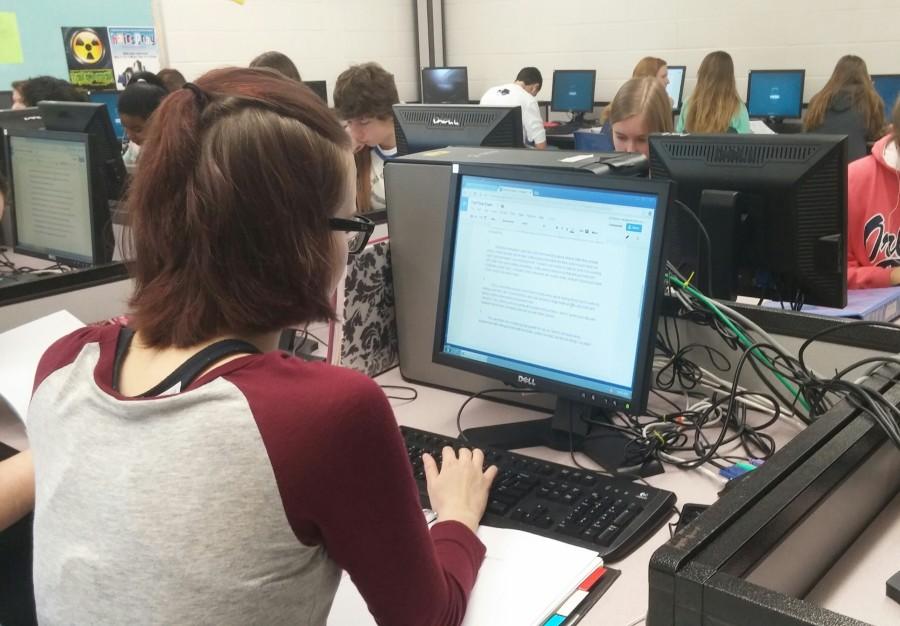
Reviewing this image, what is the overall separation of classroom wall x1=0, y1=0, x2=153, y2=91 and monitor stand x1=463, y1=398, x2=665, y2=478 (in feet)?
14.7

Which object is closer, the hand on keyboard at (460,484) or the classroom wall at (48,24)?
the hand on keyboard at (460,484)

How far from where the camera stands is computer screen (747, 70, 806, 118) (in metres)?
5.43

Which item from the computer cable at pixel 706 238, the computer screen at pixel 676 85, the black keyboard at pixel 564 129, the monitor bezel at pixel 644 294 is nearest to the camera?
the monitor bezel at pixel 644 294

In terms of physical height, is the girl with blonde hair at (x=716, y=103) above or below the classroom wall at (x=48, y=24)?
below

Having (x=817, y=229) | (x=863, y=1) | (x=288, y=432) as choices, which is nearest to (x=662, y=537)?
(x=288, y=432)

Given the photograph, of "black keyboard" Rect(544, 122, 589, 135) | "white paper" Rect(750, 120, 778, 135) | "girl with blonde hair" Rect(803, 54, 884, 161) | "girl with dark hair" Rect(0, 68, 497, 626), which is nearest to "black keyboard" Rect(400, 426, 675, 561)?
"girl with dark hair" Rect(0, 68, 497, 626)

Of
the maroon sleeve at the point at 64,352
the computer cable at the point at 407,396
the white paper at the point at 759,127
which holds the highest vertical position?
the maroon sleeve at the point at 64,352

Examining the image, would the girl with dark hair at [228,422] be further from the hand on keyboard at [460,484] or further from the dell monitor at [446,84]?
the dell monitor at [446,84]

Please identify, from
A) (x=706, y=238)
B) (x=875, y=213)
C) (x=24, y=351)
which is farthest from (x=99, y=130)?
(x=875, y=213)

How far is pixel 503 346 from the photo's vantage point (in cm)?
134

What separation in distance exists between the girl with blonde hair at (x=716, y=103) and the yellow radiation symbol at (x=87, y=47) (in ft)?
11.5

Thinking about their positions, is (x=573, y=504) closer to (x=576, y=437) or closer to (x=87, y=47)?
(x=576, y=437)

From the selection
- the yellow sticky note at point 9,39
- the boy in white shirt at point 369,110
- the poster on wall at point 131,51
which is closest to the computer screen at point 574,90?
the poster on wall at point 131,51

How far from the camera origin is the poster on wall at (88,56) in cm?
500
